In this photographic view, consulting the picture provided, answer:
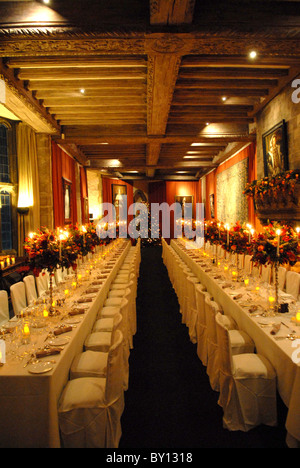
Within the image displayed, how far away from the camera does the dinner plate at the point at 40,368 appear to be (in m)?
2.07

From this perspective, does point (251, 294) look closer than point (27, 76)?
Yes

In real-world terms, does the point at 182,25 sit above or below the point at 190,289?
above

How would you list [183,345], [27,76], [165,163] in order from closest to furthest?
[183,345]
[27,76]
[165,163]

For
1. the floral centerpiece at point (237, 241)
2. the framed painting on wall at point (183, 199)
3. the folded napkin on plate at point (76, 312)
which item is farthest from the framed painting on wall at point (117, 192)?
the folded napkin on plate at point (76, 312)

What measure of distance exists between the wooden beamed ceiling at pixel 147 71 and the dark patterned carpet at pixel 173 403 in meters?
3.70

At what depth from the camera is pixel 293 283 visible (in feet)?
14.9

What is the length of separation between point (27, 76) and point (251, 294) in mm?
4531

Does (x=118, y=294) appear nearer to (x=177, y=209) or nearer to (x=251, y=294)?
(x=251, y=294)

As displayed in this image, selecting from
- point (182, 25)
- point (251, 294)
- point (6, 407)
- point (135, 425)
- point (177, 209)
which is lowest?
point (135, 425)

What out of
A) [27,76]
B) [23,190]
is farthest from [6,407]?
[23,190]

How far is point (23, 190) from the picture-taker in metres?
7.30

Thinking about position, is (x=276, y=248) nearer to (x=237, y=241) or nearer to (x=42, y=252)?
(x=237, y=241)

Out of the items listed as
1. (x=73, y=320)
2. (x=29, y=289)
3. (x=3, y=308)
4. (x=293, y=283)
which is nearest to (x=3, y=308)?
(x=3, y=308)

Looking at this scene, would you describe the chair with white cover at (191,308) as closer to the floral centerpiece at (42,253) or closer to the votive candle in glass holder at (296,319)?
the votive candle in glass holder at (296,319)
